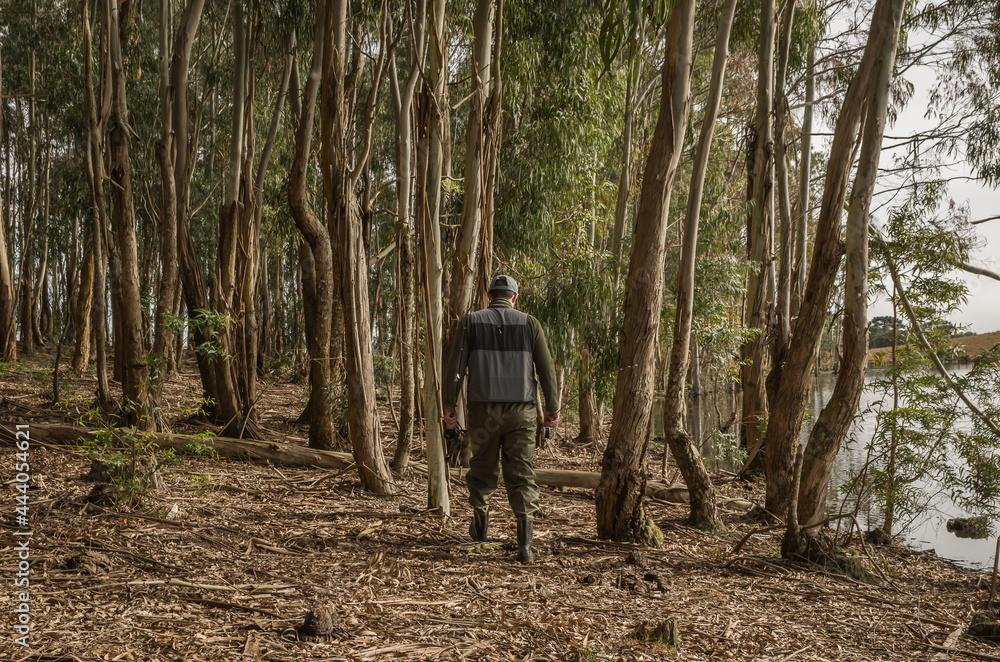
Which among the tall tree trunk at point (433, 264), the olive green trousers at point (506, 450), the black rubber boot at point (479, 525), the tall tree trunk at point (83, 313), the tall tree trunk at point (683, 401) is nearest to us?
the olive green trousers at point (506, 450)

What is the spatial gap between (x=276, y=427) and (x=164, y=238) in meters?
2.49

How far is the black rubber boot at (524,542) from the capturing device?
3742mm

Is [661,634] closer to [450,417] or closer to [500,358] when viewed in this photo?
[500,358]

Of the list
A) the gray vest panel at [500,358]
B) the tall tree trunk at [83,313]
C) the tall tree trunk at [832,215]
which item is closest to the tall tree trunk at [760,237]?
the tall tree trunk at [832,215]

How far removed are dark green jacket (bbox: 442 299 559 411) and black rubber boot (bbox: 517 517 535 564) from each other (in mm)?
620

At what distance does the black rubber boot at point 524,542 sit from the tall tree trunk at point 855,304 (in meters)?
1.81

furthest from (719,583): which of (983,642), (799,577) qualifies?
(983,642)

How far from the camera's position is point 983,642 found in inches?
117

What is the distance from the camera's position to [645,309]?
4.12 metres

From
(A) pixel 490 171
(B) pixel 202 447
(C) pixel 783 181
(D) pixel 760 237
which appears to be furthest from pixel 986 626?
(C) pixel 783 181

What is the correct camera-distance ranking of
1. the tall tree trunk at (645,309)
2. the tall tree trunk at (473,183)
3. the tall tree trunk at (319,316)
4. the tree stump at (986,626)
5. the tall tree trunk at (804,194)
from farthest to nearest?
the tall tree trunk at (804,194) → the tall tree trunk at (319,316) → the tall tree trunk at (473,183) → the tall tree trunk at (645,309) → the tree stump at (986,626)

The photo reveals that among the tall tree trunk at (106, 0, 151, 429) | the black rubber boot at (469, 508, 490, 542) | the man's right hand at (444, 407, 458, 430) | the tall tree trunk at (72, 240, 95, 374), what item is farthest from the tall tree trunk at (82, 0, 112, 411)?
the tall tree trunk at (72, 240, 95, 374)

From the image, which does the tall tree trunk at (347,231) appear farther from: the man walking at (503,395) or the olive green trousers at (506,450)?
the olive green trousers at (506,450)

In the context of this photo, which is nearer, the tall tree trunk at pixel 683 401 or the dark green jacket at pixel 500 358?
the dark green jacket at pixel 500 358
